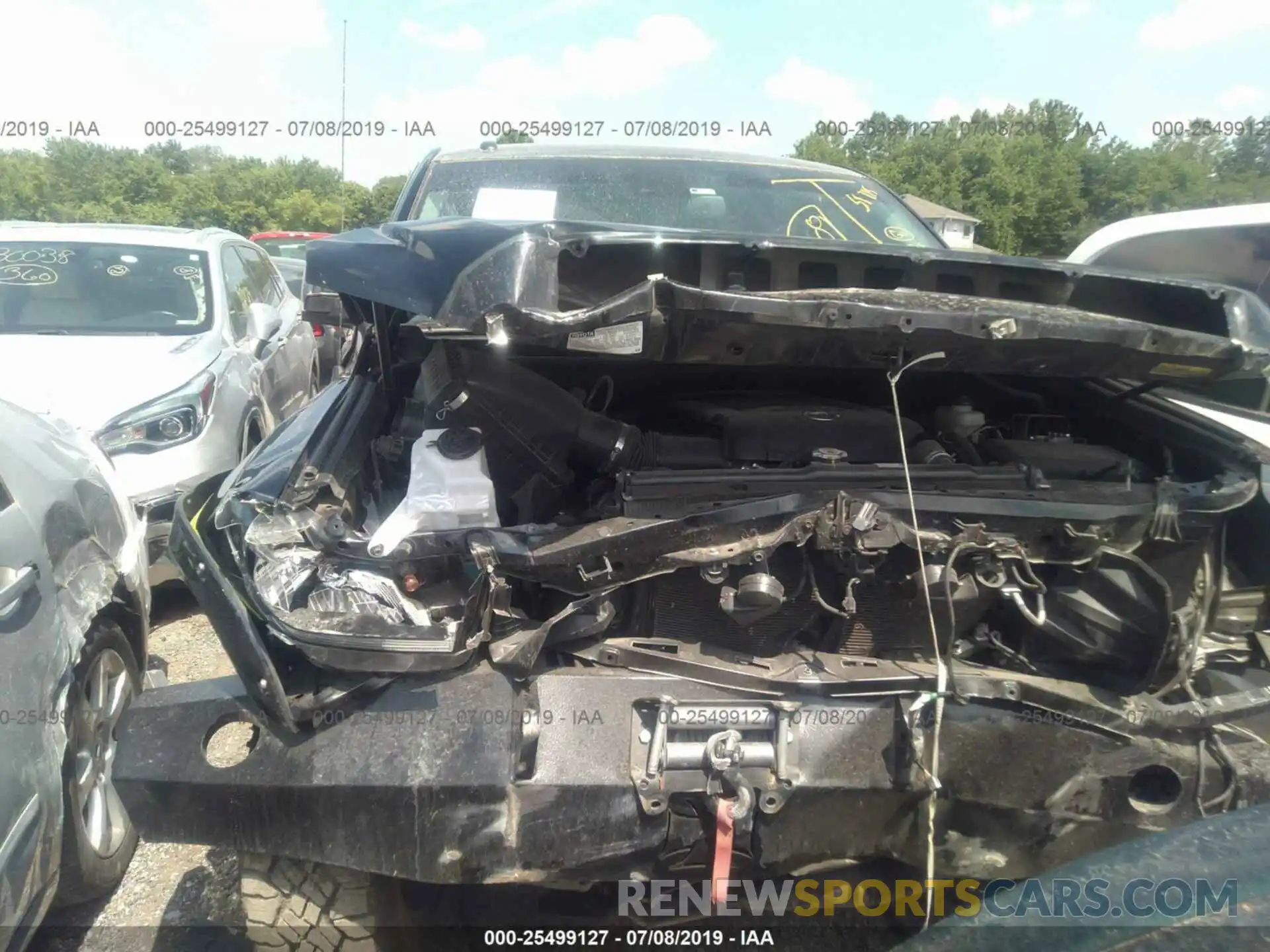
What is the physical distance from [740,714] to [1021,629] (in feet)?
2.62

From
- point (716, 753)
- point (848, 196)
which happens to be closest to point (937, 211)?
point (848, 196)

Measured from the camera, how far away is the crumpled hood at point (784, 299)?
179 cm

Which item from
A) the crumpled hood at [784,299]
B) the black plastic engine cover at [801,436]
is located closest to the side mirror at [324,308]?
the crumpled hood at [784,299]

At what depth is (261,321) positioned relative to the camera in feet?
18.6

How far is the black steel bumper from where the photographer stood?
174 centimetres

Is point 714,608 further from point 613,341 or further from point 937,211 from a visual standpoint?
point 937,211

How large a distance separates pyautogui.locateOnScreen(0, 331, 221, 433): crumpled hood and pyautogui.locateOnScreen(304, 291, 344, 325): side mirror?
1727 millimetres

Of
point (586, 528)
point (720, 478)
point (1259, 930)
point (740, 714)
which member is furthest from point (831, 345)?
point (1259, 930)

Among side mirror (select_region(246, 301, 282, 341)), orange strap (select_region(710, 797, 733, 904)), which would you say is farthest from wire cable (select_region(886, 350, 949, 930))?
side mirror (select_region(246, 301, 282, 341))

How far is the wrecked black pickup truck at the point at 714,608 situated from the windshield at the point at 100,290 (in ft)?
10.7

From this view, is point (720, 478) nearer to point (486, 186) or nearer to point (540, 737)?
point (540, 737)

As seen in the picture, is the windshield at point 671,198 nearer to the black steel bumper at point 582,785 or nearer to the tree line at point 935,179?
the black steel bumper at point 582,785

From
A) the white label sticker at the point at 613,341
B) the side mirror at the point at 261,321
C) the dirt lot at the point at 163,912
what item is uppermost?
Result: the white label sticker at the point at 613,341

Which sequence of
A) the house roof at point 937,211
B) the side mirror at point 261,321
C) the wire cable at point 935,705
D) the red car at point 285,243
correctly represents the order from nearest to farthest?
the wire cable at point 935,705
the side mirror at point 261,321
the red car at point 285,243
the house roof at point 937,211
